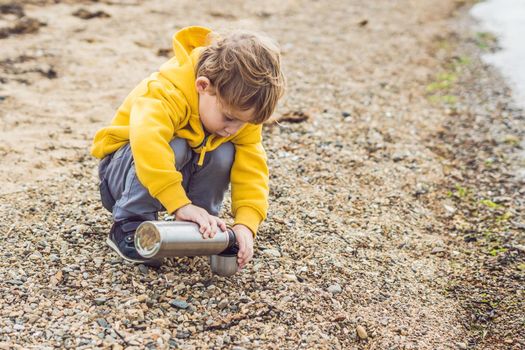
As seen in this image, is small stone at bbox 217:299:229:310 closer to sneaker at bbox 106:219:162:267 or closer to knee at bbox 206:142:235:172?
sneaker at bbox 106:219:162:267

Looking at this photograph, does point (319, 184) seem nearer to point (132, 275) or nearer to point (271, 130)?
point (271, 130)

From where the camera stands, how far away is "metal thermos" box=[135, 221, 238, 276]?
247 centimetres

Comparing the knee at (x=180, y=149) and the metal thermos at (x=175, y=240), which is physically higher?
the knee at (x=180, y=149)

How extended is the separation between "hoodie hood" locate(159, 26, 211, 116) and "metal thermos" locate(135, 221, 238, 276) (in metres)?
0.50

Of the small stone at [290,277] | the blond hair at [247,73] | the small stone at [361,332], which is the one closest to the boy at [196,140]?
the blond hair at [247,73]

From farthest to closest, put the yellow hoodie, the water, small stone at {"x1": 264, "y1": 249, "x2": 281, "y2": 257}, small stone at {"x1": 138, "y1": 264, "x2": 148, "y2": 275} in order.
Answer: the water, small stone at {"x1": 264, "y1": 249, "x2": 281, "y2": 257}, small stone at {"x1": 138, "y1": 264, "x2": 148, "y2": 275}, the yellow hoodie

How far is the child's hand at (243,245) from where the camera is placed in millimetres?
2734

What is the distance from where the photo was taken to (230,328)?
101 inches

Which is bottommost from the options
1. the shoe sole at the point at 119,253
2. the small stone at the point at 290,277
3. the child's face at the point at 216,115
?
the small stone at the point at 290,277

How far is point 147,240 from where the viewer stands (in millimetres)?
2566

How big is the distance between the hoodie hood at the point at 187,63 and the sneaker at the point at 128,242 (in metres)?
0.55

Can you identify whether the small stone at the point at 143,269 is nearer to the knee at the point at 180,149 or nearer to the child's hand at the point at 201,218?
the child's hand at the point at 201,218

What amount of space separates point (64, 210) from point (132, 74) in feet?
7.56

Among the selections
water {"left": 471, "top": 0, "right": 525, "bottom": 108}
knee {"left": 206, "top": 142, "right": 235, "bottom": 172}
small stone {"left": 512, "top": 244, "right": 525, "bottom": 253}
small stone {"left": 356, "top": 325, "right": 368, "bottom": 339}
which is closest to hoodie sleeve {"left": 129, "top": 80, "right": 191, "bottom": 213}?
knee {"left": 206, "top": 142, "right": 235, "bottom": 172}
